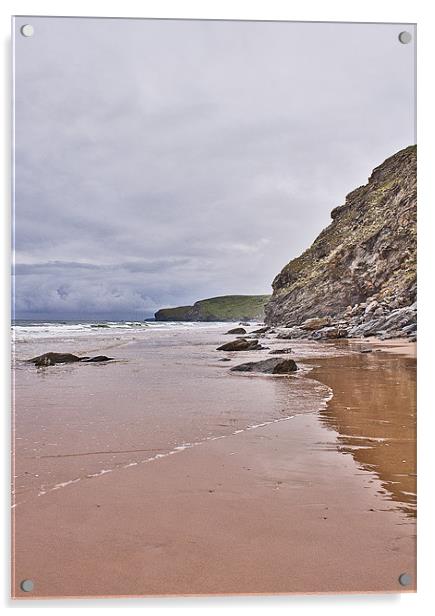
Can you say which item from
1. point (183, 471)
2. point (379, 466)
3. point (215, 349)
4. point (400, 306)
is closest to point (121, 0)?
point (215, 349)

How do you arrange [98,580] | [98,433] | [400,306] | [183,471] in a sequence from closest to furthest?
[98,580] < [183,471] < [98,433] < [400,306]

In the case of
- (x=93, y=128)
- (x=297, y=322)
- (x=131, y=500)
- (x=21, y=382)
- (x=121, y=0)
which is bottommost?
(x=131, y=500)

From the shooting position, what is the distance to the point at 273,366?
308cm

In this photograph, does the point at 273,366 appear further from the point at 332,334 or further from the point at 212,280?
the point at 212,280

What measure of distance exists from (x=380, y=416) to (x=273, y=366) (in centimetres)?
70

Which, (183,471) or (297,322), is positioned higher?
(297,322)

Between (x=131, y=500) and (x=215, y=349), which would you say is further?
(x=215, y=349)

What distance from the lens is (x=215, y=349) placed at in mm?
2873

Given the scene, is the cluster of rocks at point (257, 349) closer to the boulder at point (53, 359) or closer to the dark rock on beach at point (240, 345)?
the dark rock on beach at point (240, 345)

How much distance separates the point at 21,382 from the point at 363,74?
7.23ft

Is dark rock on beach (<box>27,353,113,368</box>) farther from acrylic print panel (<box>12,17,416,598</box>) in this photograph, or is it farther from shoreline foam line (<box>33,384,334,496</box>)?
shoreline foam line (<box>33,384,334,496</box>)

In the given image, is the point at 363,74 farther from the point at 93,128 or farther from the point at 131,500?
the point at 131,500

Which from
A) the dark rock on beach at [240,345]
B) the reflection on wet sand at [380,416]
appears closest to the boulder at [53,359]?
the dark rock on beach at [240,345]

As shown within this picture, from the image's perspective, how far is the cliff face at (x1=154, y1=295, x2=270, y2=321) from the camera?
2736 mm
